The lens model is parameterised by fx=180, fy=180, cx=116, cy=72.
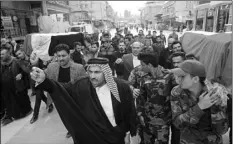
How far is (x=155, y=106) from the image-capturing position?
233 cm

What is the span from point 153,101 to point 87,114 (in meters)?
0.86

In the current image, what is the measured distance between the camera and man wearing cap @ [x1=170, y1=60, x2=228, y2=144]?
1452 millimetres

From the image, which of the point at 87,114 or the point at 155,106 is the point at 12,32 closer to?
the point at 87,114

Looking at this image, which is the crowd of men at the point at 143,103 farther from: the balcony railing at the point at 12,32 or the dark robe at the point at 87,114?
the balcony railing at the point at 12,32

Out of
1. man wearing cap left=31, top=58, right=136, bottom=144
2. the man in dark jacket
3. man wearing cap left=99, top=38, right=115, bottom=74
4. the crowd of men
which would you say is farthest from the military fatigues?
the man in dark jacket

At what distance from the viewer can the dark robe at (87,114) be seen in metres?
2.05

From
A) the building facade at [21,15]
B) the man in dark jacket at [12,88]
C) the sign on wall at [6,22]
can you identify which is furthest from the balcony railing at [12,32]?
the man in dark jacket at [12,88]

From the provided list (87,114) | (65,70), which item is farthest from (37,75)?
(65,70)

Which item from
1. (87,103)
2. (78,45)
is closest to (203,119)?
(87,103)

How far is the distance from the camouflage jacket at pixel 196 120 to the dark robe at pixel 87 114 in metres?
0.68

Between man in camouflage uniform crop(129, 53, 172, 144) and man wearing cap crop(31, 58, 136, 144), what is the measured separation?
31cm

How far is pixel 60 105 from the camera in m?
2.01

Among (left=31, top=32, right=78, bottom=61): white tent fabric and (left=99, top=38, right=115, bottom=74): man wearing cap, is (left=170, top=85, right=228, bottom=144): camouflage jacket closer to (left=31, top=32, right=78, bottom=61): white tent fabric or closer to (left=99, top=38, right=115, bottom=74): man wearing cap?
(left=99, top=38, right=115, bottom=74): man wearing cap

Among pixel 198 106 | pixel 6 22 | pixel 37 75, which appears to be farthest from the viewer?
pixel 6 22
